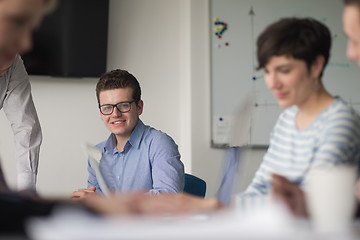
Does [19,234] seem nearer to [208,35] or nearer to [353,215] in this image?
[353,215]

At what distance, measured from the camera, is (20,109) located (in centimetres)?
214

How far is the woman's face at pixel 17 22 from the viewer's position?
942 mm

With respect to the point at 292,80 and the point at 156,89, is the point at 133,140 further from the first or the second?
the point at 156,89

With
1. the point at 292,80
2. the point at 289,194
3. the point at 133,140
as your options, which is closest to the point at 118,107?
the point at 133,140

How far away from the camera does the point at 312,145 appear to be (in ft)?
3.74

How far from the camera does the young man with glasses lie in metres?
2.01

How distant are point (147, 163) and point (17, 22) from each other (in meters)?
1.22

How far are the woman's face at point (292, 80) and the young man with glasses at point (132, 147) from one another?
0.81m

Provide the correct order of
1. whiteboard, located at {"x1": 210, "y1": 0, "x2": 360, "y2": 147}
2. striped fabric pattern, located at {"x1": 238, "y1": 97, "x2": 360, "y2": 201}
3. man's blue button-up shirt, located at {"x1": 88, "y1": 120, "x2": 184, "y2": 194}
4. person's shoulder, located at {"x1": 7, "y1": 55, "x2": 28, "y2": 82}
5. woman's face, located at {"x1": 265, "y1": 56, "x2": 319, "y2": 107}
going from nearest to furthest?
striped fabric pattern, located at {"x1": 238, "y1": 97, "x2": 360, "y2": 201}, woman's face, located at {"x1": 265, "y1": 56, "x2": 319, "y2": 107}, man's blue button-up shirt, located at {"x1": 88, "y1": 120, "x2": 184, "y2": 194}, person's shoulder, located at {"x1": 7, "y1": 55, "x2": 28, "y2": 82}, whiteboard, located at {"x1": 210, "y1": 0, "x2": 360, "y2": 147}

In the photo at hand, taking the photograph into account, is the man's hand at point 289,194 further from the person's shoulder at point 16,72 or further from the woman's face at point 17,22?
the person's shoulder at point 16,72

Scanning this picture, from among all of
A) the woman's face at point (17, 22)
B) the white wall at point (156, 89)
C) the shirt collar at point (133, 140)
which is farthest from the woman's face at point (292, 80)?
the white wall at point (156, 89)

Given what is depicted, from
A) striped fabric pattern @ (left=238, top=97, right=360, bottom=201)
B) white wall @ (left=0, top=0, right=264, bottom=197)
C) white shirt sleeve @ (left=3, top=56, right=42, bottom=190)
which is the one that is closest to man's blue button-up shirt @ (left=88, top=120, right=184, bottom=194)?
white shirt sleeve @ (left=3, top=56, right=42, bottom=190)

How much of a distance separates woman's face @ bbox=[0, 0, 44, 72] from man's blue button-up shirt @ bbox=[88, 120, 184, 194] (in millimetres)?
1004

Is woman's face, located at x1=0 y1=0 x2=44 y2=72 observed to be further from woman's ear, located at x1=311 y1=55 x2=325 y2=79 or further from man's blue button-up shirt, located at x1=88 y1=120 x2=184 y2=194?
man's blue button-up shirt, located at x1=88 y1=120 x2=184 y2=194
